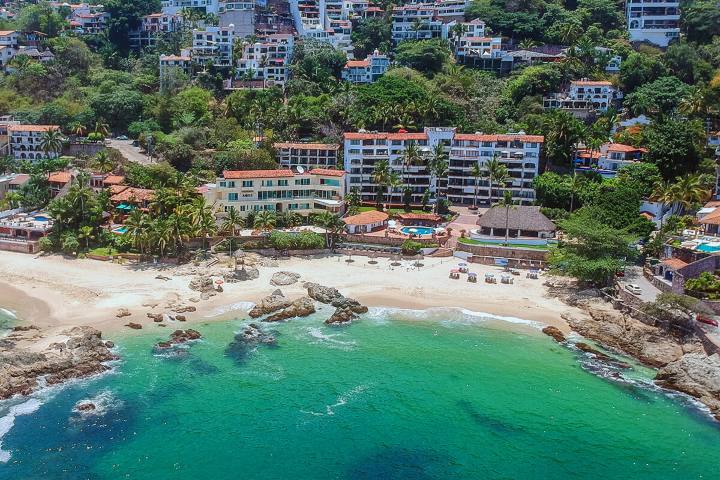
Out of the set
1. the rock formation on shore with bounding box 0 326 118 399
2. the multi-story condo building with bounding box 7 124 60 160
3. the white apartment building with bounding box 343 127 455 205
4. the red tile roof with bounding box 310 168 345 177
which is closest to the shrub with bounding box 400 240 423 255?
the red tile roof with bounding box 310 168 345 177

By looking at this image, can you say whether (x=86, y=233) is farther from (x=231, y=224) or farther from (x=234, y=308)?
(x=234, y=308)

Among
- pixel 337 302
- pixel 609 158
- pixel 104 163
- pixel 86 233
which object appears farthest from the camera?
pixel 609 158

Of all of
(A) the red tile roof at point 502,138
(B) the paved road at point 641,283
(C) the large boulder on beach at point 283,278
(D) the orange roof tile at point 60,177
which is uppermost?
(A) the red tile roof at point 502,138

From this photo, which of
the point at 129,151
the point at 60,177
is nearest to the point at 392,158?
the point at 129,151

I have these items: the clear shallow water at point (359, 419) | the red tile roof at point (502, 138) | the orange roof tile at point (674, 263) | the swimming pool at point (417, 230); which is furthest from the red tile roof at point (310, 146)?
the orange roof tile at point (674, 263)

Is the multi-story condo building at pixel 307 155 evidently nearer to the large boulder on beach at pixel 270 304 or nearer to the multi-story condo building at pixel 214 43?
the large boulder on beach at pixel 270 304

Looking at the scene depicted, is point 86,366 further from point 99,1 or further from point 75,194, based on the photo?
point 99,1

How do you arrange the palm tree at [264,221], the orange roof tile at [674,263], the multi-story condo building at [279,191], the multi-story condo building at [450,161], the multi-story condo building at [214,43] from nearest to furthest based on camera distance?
the orange roof tile at [674,263] → the palm tree at [264,221] → the multi-story condo building at [279,191] → the multi-story condo building at [450,161] → the multi-story condo building at [214,43]
